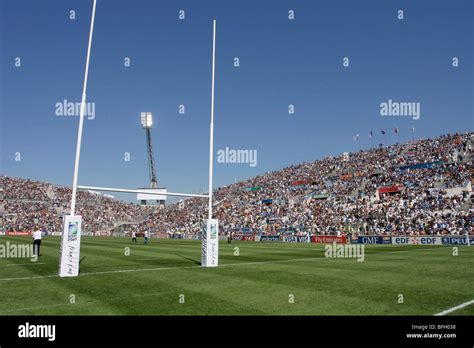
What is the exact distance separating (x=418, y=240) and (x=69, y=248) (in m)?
32.4

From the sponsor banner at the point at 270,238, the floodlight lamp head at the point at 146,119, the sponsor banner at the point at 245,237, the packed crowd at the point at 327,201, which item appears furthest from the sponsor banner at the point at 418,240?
the floodlight lamp head at the point at 146,119

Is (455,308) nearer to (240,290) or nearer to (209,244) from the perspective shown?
(240,290)

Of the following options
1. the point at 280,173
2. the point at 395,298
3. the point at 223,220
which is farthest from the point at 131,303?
the point at 280,173


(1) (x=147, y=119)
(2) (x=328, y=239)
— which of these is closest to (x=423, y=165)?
(2) (x=328, y=239)

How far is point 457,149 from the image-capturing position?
51.6 metres

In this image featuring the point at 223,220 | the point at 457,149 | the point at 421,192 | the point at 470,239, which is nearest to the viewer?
the point at 470,239

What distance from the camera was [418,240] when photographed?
1457 inches

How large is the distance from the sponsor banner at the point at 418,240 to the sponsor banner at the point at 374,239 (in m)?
0.64

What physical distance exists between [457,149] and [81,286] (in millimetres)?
52000

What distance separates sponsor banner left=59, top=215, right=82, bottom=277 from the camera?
14125mm
